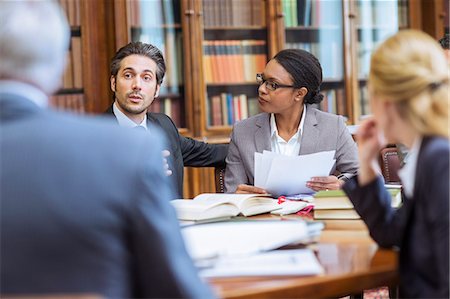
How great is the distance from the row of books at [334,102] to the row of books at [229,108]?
0.55 m

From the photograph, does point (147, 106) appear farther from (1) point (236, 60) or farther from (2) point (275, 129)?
(1) point (236, 60)

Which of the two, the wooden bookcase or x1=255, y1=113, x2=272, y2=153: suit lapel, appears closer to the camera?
x1=255, y1=113, x2=272, y2=153: suit lapel

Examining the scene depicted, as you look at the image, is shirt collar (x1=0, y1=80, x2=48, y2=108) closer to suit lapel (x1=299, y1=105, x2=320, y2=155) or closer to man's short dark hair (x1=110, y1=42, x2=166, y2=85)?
suit lapel (x1=299, y1=105, x2=320, y2=155)

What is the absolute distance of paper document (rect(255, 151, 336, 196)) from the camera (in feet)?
8.59

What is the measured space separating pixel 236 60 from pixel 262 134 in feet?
6.56

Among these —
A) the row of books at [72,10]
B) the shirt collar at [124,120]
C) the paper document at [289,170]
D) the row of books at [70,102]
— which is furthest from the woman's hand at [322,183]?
the row of books at [72,10]

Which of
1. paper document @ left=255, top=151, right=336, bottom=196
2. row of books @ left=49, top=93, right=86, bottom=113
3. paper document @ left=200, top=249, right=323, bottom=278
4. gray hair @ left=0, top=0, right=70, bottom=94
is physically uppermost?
gray hair @ left=0, top=0, right=70, bottom=94

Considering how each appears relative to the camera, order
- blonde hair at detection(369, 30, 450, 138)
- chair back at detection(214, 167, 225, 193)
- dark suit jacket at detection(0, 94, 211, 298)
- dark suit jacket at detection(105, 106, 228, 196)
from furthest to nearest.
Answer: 1. dark suit jacket at detection(105, 106, 228, 196)
2. chair back at detection(214, 167, 225, 193)
3. blonde hair at detection(369, 30, 450, 138)
4. dark suit jacket at detection(0, 94, 211, 298)

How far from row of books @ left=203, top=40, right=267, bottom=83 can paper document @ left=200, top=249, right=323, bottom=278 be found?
3.46m

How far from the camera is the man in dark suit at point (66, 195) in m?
1.15

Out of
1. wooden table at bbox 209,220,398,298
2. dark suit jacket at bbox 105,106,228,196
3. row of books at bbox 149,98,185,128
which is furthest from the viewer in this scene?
row of books at bbox 149,98,185,128

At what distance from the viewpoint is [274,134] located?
3.27m

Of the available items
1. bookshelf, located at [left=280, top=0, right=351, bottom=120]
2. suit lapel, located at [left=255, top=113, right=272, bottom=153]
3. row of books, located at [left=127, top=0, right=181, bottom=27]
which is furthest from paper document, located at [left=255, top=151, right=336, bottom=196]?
bookshelf, located at [left=280, top=0, right=351, bottom=120]

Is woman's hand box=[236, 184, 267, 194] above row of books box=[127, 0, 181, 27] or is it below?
below
